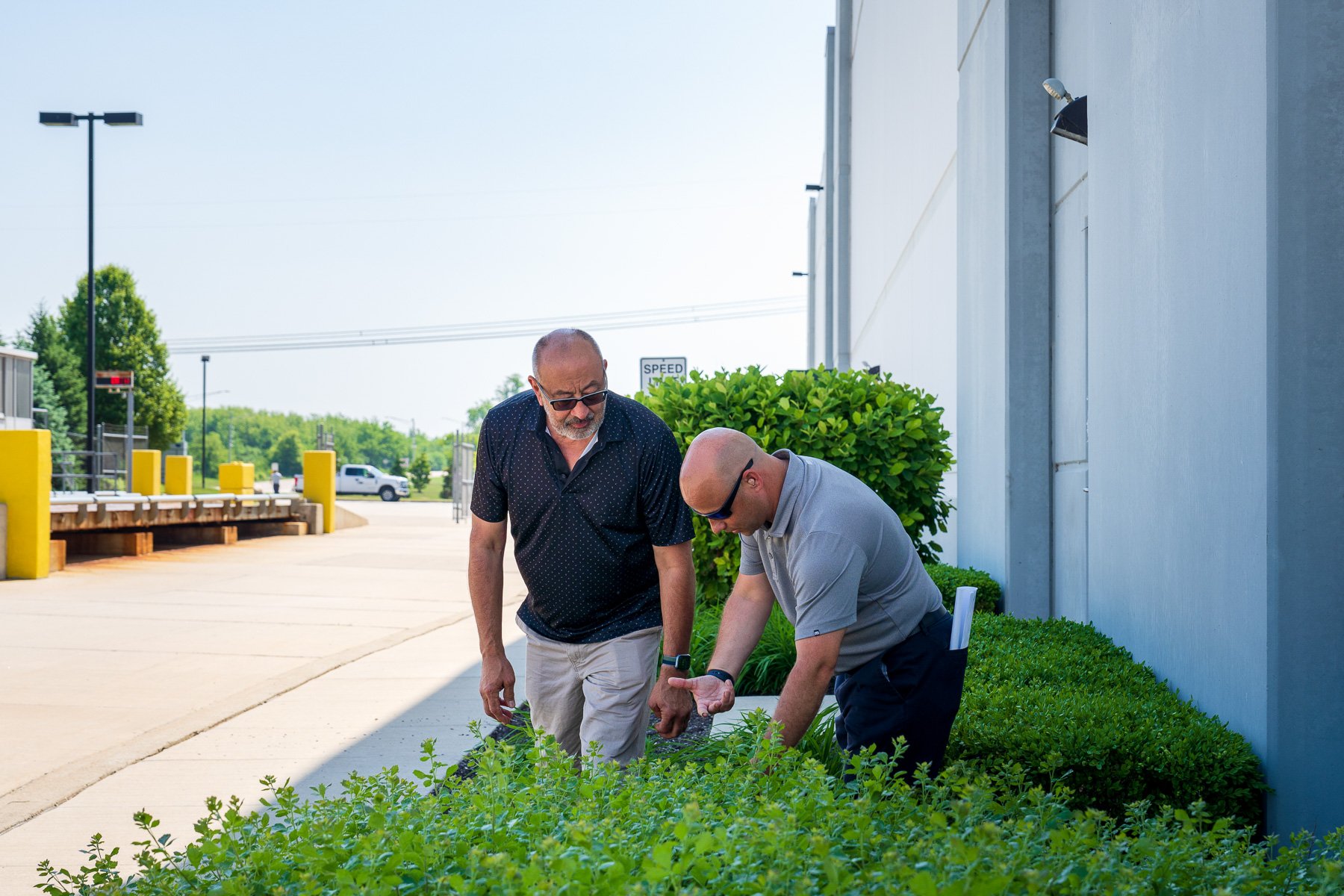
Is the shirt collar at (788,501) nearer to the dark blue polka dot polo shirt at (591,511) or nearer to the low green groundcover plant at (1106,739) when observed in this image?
the dark blue polka dot polo shirt at (591,511)

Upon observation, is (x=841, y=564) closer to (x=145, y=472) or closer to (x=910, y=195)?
(x=910, y=195)

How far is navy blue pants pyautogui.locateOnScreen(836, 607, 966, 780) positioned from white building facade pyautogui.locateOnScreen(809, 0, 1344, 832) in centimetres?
104

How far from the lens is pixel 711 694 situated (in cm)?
329

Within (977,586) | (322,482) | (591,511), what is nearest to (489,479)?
(591,511)

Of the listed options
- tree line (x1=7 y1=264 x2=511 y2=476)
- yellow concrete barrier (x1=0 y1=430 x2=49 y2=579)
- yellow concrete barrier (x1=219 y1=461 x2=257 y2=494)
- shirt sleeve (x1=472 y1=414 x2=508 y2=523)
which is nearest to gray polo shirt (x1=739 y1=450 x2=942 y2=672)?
shirt sleeve (x1=472 y1=414 x2=508 y2=523)

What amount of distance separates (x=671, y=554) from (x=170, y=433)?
57517 millimetres

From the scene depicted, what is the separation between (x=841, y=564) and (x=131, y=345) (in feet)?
194

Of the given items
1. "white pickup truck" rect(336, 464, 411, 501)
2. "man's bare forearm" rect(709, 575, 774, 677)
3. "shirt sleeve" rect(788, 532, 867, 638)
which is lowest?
"white pickup truck" rect(336, 464, 411, 501)

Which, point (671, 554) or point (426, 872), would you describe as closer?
point (426, 872)

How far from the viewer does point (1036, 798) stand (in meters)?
2.62

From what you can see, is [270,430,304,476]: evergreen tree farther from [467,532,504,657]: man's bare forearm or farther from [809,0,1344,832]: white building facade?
[467,532,504,657]: man's bare forearm

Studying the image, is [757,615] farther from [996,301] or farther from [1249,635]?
[996,301]

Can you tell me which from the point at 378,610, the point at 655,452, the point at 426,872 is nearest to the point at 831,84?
the point at 378,610

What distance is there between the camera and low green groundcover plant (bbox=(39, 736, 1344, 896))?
1994mm
